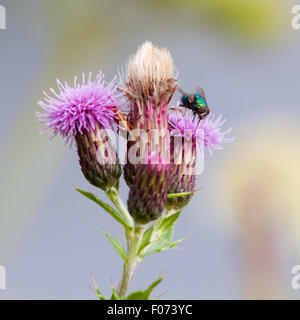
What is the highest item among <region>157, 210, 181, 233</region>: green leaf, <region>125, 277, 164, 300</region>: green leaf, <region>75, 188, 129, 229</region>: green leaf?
<region>75, 188, 129, 229</region>: green leaf

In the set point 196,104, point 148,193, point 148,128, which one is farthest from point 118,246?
point 196,104

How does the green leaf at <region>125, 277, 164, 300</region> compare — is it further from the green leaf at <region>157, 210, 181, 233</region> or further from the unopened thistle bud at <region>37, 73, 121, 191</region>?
the unopened thistle bud at <region>37, 73, 121, 191</region>

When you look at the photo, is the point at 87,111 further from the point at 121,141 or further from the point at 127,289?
the point at 127,289

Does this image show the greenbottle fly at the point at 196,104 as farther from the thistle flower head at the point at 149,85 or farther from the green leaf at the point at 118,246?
the green leaf at the point at 118,246

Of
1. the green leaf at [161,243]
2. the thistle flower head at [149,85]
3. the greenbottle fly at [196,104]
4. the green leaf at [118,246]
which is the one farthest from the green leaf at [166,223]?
the greenbottle fly at [196,104]

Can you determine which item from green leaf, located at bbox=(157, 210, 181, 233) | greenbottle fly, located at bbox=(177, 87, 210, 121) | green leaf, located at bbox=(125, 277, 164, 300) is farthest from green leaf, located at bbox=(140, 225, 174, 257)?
greenbottle fly, located at bbox=(177, 87, 210, 121)

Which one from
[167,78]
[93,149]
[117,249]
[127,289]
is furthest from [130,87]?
[127,289]
